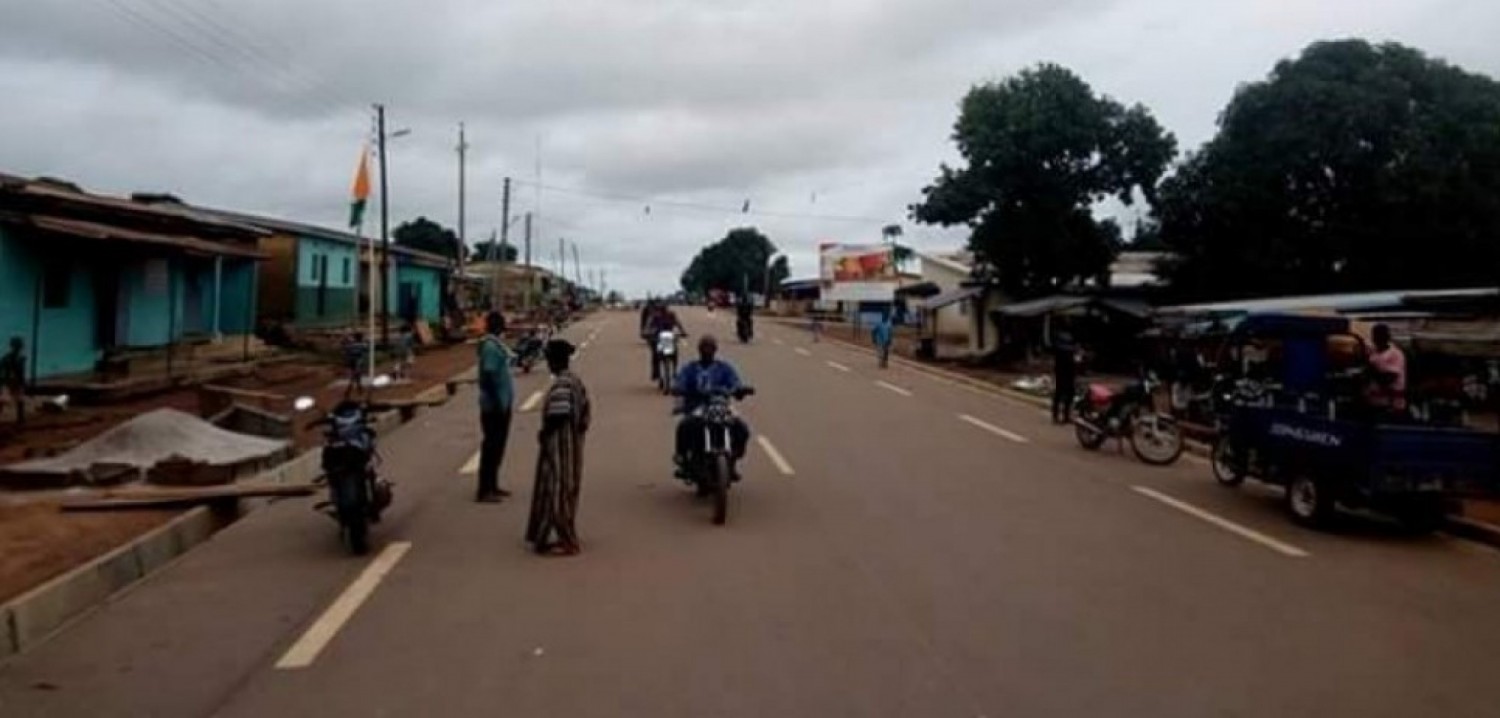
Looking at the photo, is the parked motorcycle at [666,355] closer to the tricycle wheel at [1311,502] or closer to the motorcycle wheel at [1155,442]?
the motorcycle wheel at [1155,442]

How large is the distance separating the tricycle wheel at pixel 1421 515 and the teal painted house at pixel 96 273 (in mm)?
18442

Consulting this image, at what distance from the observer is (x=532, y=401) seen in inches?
1005

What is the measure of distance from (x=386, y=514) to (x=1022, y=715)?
7315 mm

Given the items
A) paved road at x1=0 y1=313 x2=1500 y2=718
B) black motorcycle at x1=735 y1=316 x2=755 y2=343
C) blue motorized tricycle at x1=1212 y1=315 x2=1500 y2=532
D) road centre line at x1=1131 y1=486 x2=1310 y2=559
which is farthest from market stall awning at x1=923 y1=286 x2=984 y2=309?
paved road at x1=0 y1=313 x2=1500 y2=718

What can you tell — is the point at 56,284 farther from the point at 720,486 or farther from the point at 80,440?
the point at 720,486

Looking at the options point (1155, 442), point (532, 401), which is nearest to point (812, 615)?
point (1155, 442)

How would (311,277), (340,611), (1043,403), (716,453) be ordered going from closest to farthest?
(340,611), (716,453), (1043,403), (311,277)

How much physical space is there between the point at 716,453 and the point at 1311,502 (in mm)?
5279

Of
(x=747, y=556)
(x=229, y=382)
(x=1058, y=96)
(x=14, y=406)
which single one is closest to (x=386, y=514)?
(x=747, y=556)

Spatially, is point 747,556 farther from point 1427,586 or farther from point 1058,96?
point 1058,96

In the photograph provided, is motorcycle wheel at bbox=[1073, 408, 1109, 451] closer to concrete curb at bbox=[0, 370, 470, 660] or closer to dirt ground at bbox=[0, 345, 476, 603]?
dirt ground at bbox=[0, 345, 476, 603]

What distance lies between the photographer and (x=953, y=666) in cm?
691

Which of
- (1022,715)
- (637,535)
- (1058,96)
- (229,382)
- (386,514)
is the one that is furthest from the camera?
(1058,96)

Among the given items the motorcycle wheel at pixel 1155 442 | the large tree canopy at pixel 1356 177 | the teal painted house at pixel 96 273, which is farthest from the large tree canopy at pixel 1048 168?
the motorcycle wheel at pixel 1155 442
